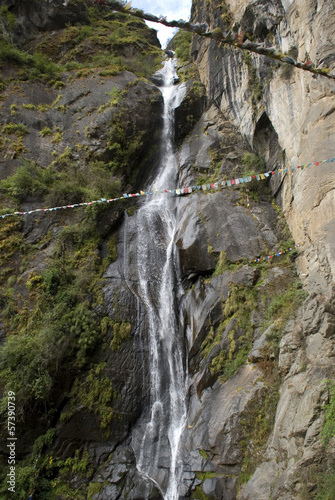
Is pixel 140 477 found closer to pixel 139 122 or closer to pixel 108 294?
pixel 108 294

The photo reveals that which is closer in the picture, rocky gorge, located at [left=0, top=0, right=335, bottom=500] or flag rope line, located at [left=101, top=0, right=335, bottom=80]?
flag rope line, located at [left=101, top=0, right=335, bottom=80]

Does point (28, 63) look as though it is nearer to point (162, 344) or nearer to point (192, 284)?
point (192, 284)

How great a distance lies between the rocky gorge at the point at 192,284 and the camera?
7.78 meters

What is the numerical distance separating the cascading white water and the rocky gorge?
0.35 ft

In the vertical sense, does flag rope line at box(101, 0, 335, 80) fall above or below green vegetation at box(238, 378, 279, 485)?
above

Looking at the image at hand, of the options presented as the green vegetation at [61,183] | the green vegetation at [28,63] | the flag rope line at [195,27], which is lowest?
the flag rope line at [195,27]

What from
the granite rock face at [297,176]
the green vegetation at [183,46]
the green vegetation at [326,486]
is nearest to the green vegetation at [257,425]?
the granite rock face at [297,176]

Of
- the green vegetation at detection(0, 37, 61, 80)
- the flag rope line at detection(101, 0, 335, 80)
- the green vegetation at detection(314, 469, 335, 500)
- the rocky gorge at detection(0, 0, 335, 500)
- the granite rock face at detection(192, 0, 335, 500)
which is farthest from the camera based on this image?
the green vegetation at detection(0, 37, 61, 80)

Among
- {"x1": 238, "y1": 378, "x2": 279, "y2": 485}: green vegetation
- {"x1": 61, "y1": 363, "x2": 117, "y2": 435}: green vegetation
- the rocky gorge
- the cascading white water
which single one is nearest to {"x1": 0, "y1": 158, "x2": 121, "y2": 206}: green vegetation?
the rocky gorge

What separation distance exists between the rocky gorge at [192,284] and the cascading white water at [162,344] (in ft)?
0.35

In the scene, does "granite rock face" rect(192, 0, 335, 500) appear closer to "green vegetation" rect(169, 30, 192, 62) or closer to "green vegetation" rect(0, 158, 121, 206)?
"green vegetation" rect(0, 158, 121, 206)

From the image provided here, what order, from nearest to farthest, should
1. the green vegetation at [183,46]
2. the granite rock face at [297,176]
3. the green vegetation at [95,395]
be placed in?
the granite rock face at [297,176]
the green vegetation at [95,395]
the green vegetation at [183,46]

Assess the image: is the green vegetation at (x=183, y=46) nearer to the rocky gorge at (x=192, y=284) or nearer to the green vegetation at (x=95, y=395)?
the rocky gorge at (x=192, y=284)

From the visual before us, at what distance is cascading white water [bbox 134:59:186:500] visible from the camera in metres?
9.30
